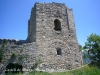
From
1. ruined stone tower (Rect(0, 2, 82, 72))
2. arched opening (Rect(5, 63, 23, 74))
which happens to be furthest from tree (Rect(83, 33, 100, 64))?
arched opening (Rect(5, 63, 23, 74))

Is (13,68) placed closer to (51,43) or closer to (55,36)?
(51,43)

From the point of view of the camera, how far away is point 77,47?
15117 mm

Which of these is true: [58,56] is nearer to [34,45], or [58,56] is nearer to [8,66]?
[34,45]

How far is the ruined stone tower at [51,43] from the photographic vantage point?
13086 mm

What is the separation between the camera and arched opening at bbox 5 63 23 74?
12758mm

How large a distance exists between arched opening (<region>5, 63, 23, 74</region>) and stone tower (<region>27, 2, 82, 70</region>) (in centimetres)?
198

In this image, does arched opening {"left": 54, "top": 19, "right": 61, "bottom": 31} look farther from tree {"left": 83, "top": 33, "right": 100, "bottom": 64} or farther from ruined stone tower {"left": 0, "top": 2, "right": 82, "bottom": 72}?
tree {"left": 83, "top": 33, "right": 100, "bottom": 64}

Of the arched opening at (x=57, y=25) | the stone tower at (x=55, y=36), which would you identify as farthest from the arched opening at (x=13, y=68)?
the arched opening at (x=57, y=25)

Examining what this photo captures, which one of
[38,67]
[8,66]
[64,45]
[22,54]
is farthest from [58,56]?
[8,66]

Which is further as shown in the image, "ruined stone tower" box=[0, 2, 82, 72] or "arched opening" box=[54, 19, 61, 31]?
"arched opening" box=[54, 19, 61, 31]

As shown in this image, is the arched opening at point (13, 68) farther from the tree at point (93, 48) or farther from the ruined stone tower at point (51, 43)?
the tree at point (93, 48)

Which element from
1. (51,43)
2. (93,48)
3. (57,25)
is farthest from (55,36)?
(93,48)

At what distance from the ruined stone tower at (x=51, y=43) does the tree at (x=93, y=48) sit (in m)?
1.20

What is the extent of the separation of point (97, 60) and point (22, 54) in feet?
22.9
